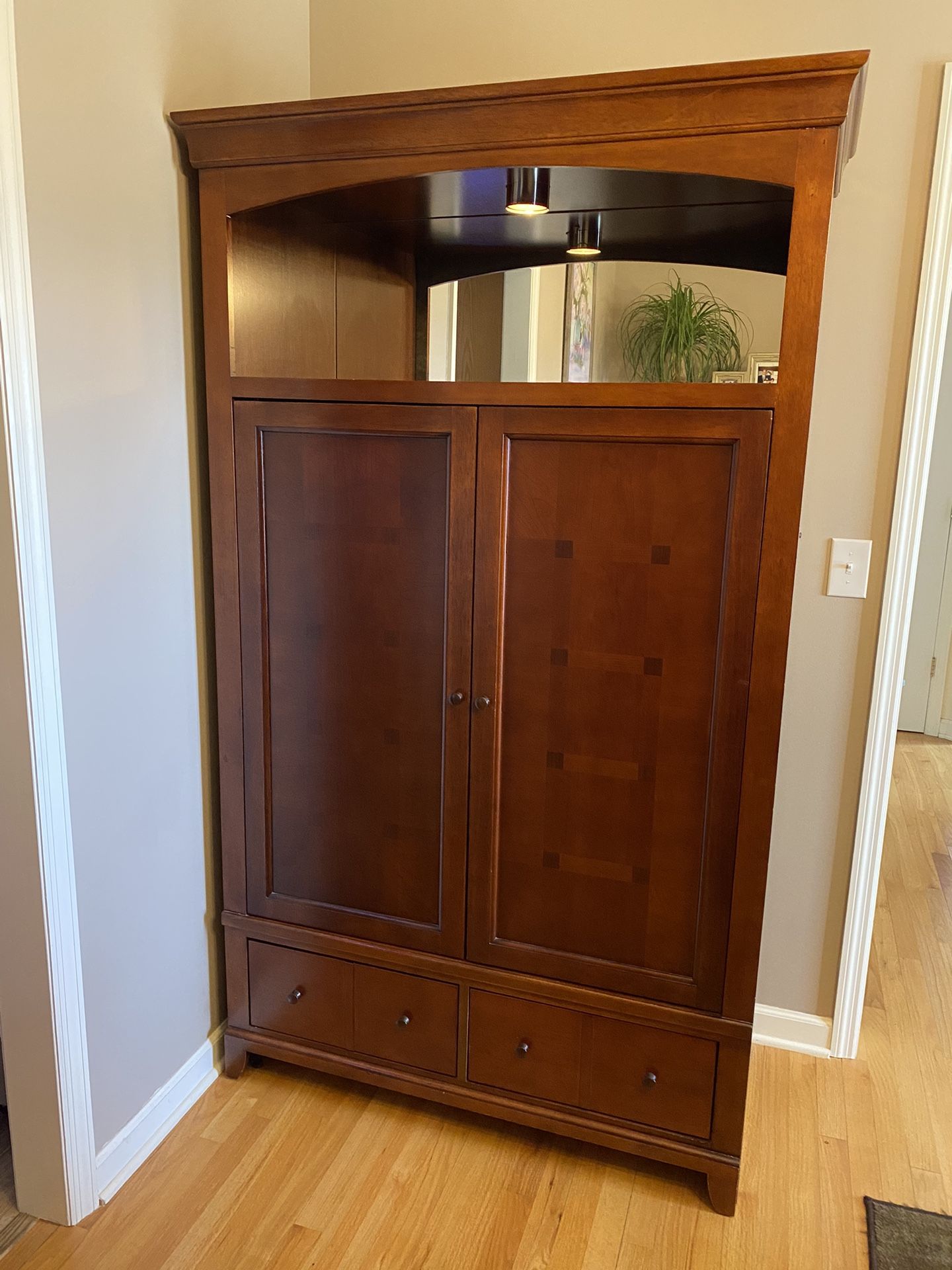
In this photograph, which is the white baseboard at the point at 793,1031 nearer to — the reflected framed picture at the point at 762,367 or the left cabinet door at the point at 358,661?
the left cabinet door at the point at 358,661

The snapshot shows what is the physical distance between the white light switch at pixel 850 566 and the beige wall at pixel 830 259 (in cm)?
2

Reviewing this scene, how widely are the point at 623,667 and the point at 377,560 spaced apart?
0.48 m

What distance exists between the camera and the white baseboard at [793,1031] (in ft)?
6.97

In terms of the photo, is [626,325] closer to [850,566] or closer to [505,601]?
[505,601]

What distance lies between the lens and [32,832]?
1459mm

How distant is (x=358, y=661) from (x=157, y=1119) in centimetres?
97

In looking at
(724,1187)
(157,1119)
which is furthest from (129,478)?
(724,1187)

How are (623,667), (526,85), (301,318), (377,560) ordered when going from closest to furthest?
(526,85) < (623,667) < (377,560) < (301,318)

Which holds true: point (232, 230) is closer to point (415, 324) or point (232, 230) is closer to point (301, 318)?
point (301, 318)

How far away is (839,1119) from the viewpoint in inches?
75.8

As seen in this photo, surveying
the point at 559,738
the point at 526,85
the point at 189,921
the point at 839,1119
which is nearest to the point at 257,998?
the point at 189,921

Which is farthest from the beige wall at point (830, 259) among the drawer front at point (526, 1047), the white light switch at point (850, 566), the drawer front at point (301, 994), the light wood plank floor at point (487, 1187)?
the drawer front at point (301, 994)

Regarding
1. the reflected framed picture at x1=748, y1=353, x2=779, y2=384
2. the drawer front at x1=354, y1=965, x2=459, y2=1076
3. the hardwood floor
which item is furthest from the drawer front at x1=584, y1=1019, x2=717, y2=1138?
the reflected framed picture at x1=748, y1=353, x2=779, y2=384

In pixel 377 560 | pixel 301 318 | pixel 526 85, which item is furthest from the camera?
pixel 301 318
